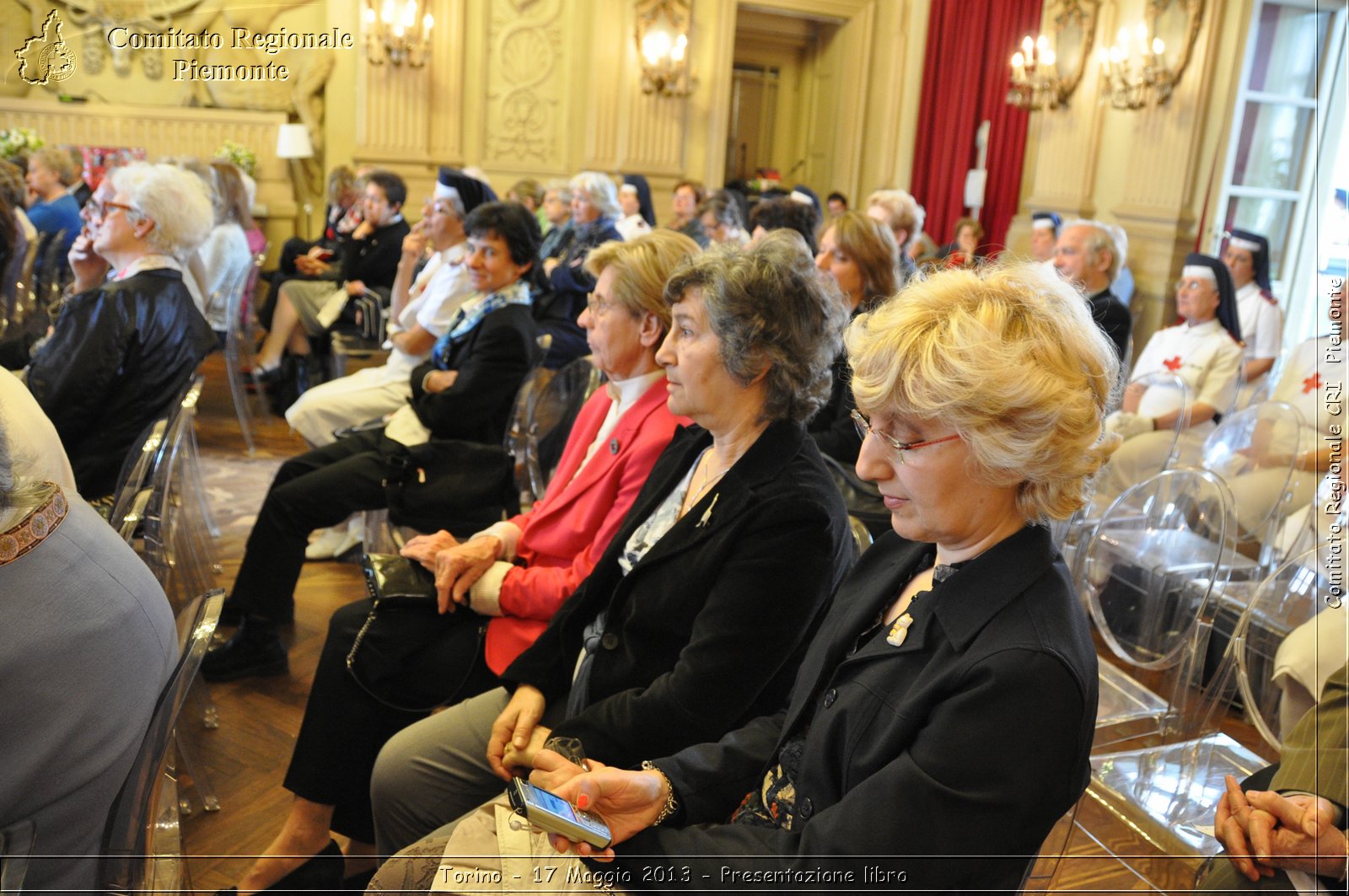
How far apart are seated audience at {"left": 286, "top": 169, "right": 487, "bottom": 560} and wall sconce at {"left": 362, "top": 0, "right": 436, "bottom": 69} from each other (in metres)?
4.84

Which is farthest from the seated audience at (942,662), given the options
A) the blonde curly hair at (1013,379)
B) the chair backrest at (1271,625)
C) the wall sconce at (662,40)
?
the wall sconce at (662,40)

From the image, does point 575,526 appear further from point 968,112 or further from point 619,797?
point 968,112

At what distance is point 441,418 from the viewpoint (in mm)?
3443

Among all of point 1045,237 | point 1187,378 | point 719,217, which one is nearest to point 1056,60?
point 1045,237

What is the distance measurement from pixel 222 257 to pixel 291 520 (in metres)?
3.04

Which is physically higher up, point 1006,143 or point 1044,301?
point 1006,143

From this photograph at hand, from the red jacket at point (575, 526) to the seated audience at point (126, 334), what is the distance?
1454 mm

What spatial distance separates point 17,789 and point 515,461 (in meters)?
2.10

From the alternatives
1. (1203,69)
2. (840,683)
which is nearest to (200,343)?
(840,683)

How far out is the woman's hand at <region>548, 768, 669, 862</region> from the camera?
55.2 inches

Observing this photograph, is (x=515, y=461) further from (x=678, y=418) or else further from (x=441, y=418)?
(x=678, y=418)

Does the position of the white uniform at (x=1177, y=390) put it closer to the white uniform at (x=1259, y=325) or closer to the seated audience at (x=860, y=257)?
the white uniform at (x=1259, y=325)

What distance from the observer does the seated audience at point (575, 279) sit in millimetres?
5102

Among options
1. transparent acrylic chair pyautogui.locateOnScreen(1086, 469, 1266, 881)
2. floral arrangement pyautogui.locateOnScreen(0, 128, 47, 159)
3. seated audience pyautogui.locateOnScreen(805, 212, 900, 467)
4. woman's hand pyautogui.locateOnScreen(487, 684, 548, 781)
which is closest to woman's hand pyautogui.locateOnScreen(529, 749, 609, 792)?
woman's hand pyautogui.locateOnScreen(487, 684, 548, 781)
